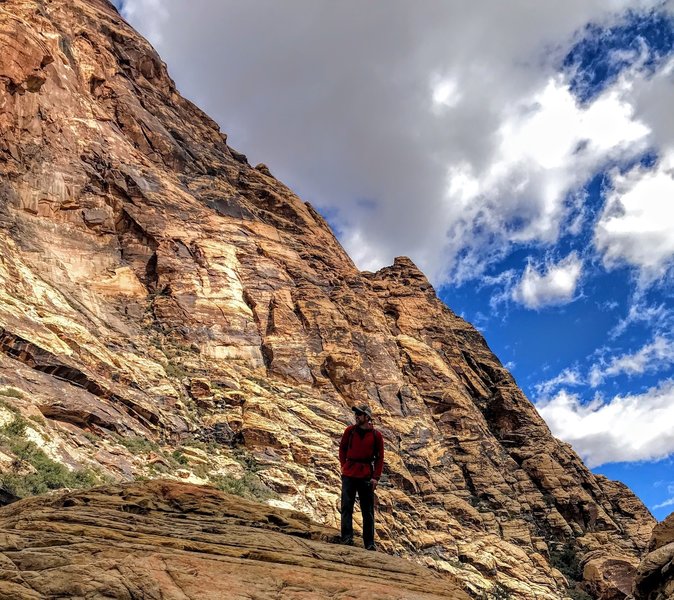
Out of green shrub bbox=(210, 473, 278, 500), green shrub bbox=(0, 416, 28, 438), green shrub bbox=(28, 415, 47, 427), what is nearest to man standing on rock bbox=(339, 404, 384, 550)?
green shrub bbox=(0, 416, 28, 438)

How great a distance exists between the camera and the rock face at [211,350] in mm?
32253

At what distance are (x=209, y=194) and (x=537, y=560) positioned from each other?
46923mm

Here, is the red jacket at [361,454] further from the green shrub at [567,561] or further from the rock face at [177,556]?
the green shrub at [567,561]

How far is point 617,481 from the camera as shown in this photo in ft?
225

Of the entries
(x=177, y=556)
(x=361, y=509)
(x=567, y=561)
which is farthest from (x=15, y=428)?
(x=567, y=561)

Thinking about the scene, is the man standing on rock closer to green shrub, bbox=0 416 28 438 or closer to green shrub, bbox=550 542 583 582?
green shrub, bbox=0 416 28 438

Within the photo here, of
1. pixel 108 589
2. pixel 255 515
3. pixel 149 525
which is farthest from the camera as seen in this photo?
pixel 255 515

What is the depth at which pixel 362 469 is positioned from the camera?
10977mm

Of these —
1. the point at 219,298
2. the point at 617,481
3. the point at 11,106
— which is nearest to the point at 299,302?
the point at 219,298

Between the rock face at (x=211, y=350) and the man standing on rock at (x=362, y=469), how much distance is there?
1275 cm

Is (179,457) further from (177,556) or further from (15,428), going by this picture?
(177,556)

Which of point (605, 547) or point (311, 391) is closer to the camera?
point (311, 391)

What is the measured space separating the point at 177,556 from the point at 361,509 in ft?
15.2

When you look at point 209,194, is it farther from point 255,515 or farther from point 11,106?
point 255,515
